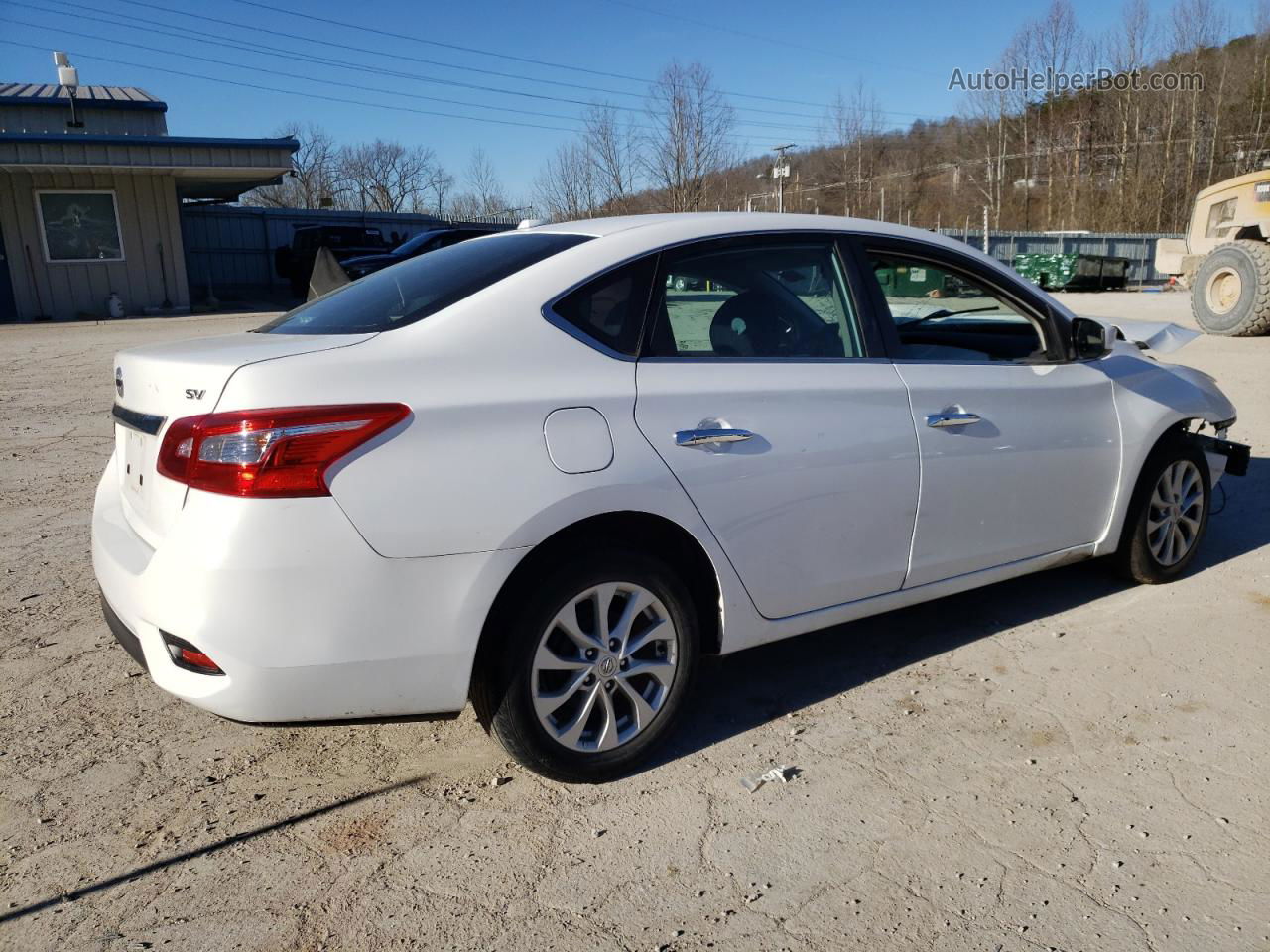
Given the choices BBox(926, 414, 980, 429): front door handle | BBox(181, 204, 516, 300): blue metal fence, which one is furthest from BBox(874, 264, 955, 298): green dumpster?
BBox(181, 204, 516, 300): blue metal fence

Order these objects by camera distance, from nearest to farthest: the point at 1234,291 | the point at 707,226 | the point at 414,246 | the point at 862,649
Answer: the point at 707,226 < the point at 862,649 < the point at 1234,291 < the point at 414,246

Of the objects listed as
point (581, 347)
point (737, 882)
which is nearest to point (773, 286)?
point (581, 347)

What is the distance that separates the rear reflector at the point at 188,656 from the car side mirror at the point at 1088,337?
3432mm

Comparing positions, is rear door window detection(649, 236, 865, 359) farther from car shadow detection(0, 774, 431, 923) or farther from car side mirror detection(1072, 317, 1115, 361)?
car shadow detection(0, 774, 431, 923)

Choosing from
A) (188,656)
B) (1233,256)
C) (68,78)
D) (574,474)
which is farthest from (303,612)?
(68,78)

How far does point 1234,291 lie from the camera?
1516 cm

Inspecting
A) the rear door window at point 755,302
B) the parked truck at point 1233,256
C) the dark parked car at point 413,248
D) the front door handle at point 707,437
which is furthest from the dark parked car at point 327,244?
the front door handle at point 707,437

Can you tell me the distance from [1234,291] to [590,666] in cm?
1573

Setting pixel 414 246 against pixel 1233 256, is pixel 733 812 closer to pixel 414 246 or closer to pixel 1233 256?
pixel 1233 256

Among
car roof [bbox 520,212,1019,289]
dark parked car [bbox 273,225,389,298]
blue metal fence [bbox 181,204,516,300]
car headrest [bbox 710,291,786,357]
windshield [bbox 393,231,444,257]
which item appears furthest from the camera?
blue metal fence [bbox 181,204,516,300]

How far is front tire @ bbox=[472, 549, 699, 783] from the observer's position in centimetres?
275

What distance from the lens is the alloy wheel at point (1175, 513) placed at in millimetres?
4531

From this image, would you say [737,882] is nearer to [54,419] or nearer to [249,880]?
[249,880]

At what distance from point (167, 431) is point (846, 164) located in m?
50.3
